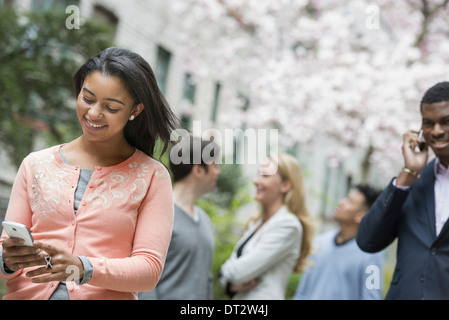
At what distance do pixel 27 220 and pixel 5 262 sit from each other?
0.19 m

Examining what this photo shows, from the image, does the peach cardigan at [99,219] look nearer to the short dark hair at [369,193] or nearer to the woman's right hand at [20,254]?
the woman's right hand at [20,254]

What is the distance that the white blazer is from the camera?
3.70 metres

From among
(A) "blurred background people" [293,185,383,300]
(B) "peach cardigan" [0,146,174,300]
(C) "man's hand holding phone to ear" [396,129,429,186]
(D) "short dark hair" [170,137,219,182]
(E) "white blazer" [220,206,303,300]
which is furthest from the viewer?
(A) "blurred background people" [293,185,383,300]

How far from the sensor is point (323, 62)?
10.4 metres

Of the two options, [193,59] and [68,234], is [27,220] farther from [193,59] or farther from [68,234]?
[193,59]

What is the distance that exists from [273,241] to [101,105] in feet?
7.19

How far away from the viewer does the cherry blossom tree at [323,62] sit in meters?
9.80

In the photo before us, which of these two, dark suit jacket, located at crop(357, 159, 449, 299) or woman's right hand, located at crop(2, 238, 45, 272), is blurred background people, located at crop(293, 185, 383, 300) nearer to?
dark suit jacket, located at crop(357, 159, 449, 299)

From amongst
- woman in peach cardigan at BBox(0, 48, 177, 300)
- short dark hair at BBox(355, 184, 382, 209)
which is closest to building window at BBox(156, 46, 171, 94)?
short dark hair at BBox(355, 184, 382, 209)

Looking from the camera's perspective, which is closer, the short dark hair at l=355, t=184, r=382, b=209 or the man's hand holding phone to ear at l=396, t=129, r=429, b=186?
the man's hand holding phone to ear at l=396, t=129, r=429, b=186

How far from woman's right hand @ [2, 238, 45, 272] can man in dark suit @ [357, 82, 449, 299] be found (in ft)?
5.59

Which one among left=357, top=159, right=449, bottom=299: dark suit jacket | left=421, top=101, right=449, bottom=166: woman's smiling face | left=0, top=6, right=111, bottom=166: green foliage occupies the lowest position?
left=357, top=159, right=449, bottom=299: dark suit jacket

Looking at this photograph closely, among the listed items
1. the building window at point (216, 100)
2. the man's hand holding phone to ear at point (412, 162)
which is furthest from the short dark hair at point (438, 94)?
the building window at point (216, 100)

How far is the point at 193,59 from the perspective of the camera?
40.8 ft
